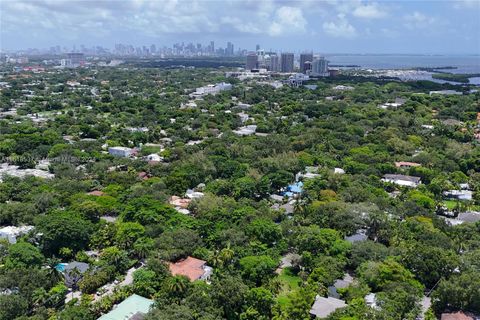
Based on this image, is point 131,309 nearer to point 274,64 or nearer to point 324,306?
point 324,306

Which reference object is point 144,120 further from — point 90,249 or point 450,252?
point 450,252

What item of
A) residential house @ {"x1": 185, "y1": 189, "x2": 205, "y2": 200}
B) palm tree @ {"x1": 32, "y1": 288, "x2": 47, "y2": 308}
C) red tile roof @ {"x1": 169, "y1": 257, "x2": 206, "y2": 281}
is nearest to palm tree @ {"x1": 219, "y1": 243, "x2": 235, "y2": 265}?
red tile roof @ {"x1": 169, "y1": 257, "x2": 206, "y2": 281}

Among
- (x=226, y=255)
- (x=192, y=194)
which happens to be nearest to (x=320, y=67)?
(x=192, y=194)

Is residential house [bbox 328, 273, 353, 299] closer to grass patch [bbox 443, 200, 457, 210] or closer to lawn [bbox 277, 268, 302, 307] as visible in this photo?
lawn [bbox 277, 268, 302, 307]

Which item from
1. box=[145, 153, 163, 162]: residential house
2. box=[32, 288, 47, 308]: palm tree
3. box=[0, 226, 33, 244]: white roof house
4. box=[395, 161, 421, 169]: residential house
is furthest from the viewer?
box=[145, 153, 163, 162]: residential house

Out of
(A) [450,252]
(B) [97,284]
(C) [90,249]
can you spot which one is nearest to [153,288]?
(B) [97,284]

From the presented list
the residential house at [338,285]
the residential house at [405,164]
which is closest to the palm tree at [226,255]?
the residential house at [338,285]

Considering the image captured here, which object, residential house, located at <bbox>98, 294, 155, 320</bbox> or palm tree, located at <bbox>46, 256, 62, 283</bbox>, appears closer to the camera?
residential house, located at <bbox>98, 294, 155, 320</bbox>
